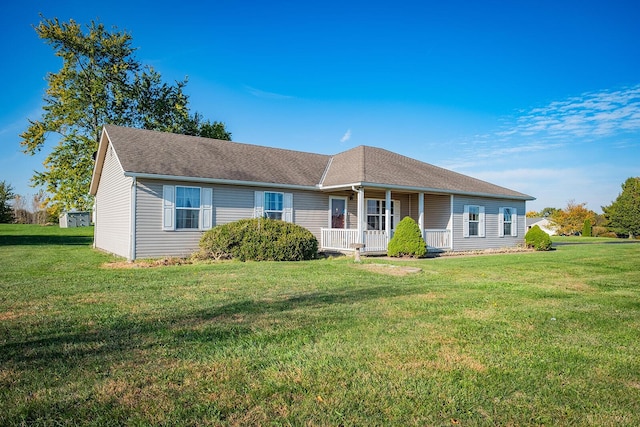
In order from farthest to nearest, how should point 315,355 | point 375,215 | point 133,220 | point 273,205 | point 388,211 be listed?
point 375,215 → point 273,205 → point 388,211 → point 133,220 → point 315,355

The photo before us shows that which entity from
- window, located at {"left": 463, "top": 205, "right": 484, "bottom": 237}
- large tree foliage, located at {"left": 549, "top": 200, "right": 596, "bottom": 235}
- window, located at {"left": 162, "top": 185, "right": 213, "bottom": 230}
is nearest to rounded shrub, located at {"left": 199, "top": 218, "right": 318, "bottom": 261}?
window, located at {"left": 162, "top": 185, "right": 213, "bottom": 230}

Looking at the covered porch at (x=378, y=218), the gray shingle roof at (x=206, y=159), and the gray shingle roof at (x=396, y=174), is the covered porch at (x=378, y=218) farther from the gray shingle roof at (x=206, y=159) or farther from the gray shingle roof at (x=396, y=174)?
the gray shingle roof at (x=206, y=159)

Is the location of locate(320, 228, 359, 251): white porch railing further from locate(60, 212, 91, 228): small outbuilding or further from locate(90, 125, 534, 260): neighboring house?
locate(60, 212, 91, 228): small outbuilding

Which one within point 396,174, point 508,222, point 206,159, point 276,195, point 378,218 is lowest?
point 508,222

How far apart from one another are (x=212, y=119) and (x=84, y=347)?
3197 cm

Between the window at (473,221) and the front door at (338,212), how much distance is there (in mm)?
5825

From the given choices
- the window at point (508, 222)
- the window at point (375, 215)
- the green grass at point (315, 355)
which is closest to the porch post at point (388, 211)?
the window at point (375, 215)

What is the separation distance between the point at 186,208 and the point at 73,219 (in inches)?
1394

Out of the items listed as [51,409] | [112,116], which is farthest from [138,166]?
[112,116]

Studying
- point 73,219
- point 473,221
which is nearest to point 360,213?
point 473,221

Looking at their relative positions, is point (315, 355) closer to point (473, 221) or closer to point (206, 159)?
point (206, 159)

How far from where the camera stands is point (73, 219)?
43062 mm

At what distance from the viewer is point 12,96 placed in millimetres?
27250

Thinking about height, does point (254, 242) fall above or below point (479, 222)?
below
